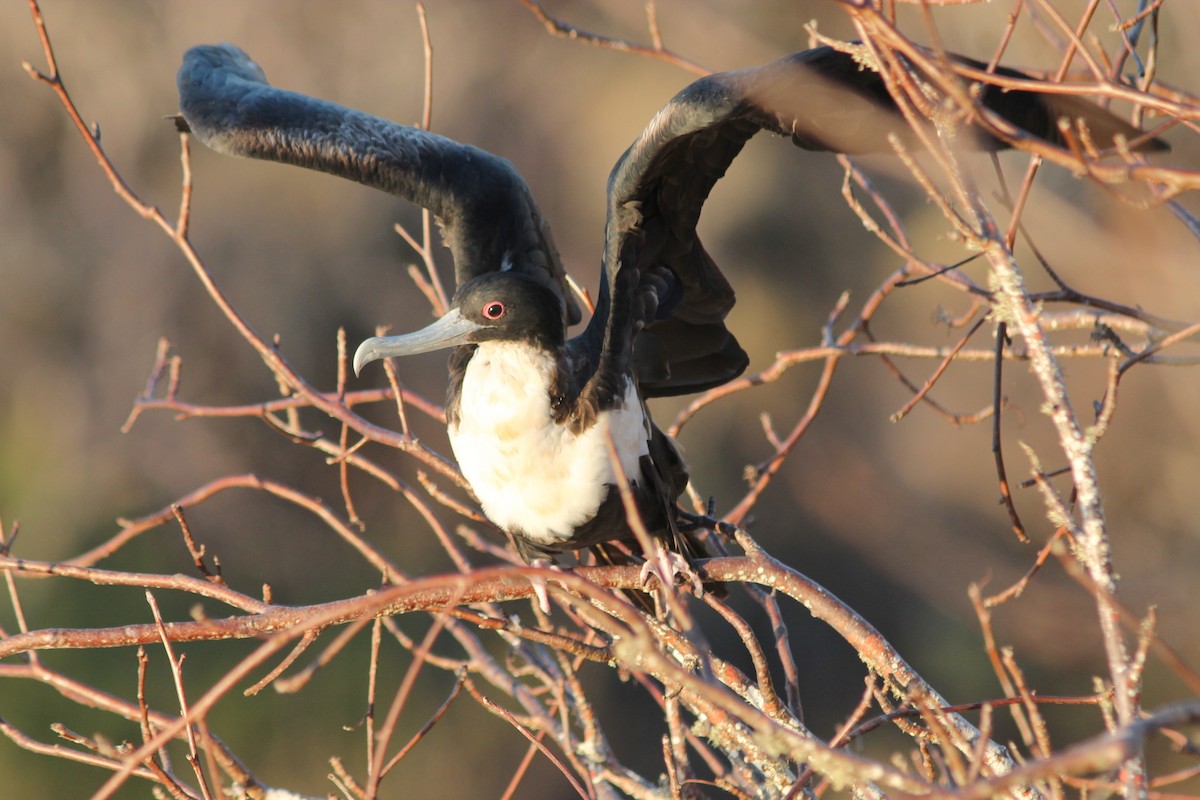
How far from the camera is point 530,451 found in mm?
2059

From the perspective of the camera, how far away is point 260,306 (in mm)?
6422

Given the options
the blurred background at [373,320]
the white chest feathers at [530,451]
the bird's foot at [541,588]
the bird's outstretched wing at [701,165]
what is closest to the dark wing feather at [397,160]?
the bird's outstretched wing at [701,165]

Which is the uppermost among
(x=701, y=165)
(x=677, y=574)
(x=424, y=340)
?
(x=701, y=165)

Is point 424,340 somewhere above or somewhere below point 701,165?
below

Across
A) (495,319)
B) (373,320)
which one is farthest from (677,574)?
(373,320)

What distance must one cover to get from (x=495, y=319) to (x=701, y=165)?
0.44 metres

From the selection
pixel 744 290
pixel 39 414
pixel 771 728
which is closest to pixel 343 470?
pixel 771 728

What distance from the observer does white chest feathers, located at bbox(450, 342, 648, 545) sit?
2053mm

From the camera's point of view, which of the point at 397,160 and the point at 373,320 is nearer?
the point at 397,160

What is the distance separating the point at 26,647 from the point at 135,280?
18.0 ft

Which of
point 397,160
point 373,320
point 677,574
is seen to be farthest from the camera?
point 373,320

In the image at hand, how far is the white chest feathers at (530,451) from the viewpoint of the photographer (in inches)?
80.8

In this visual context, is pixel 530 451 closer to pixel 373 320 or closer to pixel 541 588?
pixel 541 588

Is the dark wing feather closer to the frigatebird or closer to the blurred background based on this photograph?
the frigatebird
